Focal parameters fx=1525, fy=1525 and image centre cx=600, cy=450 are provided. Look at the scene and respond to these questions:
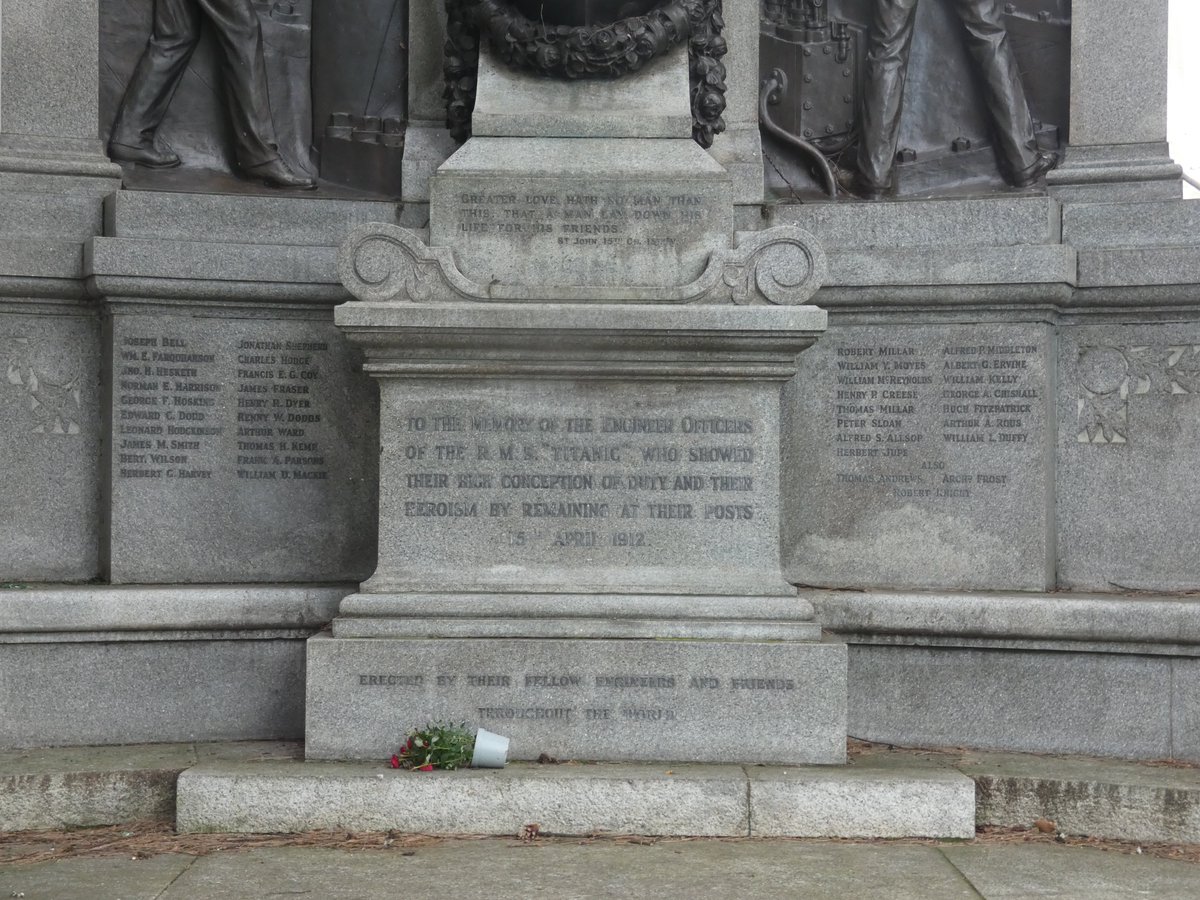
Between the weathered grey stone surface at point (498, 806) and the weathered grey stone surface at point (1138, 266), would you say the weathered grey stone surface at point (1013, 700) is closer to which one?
the weathered grey stone surface at point (498, 806)

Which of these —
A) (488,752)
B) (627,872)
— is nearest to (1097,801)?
(627,872)

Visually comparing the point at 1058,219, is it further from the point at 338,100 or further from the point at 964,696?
the point at 338,100

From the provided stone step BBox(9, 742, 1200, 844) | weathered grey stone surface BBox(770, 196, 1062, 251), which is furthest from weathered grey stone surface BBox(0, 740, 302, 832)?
weathered grey stone surface BBox(770, 196, 1062, 251)

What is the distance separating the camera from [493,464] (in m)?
7.45

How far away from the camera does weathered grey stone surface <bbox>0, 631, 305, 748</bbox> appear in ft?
25.6

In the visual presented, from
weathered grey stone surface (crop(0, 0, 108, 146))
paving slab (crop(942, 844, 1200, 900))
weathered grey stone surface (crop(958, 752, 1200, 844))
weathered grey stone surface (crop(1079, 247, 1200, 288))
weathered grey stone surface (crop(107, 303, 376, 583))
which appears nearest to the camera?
paving slab (crop(942, 844, 1200, 900))

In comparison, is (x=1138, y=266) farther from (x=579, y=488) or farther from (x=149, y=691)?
(x=149, y=691)

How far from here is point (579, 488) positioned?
7.47m

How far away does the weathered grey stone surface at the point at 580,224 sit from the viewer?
300 inches

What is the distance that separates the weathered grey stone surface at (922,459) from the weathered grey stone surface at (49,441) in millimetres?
3991

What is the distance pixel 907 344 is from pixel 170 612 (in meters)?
4.32

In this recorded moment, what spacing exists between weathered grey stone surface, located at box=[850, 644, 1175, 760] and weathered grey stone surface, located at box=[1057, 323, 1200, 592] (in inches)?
31.5

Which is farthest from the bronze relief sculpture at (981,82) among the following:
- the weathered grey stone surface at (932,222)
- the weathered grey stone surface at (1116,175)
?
the weathered grey stone surface at (932,222)

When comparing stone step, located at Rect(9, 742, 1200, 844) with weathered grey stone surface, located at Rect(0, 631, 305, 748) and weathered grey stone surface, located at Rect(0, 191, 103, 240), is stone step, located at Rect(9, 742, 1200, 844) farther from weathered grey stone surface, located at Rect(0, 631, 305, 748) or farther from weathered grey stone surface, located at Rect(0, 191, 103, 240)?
weathered grey stone surface, located at Rect(0, 191, 103, 240)
